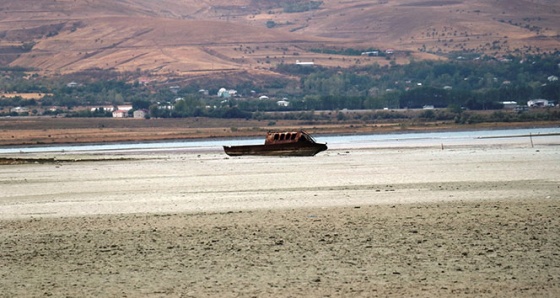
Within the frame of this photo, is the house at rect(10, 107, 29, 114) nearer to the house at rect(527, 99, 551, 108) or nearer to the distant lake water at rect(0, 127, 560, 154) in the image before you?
the house at rect(527, 99, 551, 108)

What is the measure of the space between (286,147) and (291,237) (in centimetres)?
3769

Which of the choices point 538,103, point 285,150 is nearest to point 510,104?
point 538,103

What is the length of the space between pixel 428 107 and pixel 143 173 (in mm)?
118227

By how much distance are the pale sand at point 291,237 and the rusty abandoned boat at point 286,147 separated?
67.0ft

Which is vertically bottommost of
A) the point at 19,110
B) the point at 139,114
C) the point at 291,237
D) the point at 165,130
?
the point at 19,110

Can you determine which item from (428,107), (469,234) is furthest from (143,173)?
(428,107)

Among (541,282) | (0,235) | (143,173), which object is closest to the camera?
(541,282)

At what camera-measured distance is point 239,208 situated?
2691cm

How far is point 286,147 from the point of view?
192 feet

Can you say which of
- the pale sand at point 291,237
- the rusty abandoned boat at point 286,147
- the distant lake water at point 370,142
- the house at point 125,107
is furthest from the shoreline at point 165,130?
the pale sand at point 291,237

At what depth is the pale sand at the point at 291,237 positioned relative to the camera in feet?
54.9

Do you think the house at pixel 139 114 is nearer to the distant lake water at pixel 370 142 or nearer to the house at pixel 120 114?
the house at pixel 120 114

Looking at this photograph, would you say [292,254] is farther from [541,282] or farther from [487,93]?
[487,93]

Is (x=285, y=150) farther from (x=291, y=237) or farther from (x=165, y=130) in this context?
(x=165, y=130)
